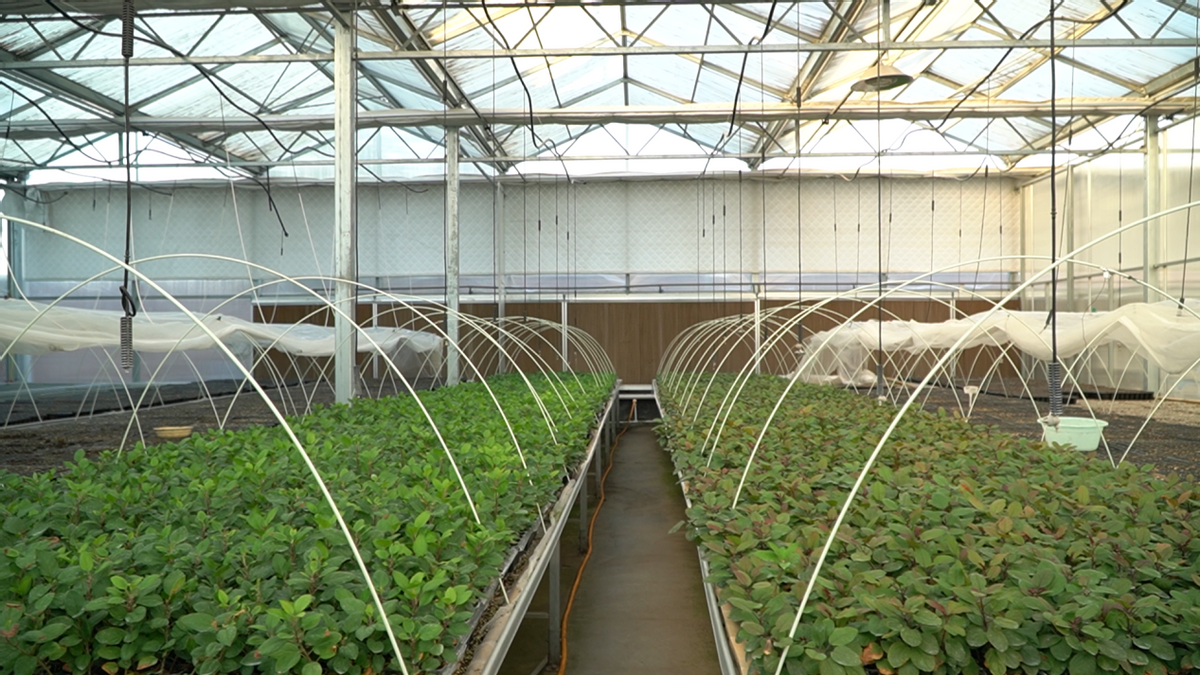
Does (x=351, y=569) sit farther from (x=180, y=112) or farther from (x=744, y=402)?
(x=180, y=112)

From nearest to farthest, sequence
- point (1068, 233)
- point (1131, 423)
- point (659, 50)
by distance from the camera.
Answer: point (659, 50) → point (1131, 423) → point (1068, 233)

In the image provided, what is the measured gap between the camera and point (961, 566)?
2.35 metres

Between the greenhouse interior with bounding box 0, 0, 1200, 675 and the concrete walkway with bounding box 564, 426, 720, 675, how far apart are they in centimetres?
4

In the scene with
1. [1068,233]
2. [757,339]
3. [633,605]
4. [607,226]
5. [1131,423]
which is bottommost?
[633,605]

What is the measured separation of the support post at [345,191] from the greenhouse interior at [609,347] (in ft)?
0.13

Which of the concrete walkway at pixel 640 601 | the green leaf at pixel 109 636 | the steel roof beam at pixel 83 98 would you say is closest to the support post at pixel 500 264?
the steel roof beam at pixel 83 98

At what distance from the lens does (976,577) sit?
2.24 metres

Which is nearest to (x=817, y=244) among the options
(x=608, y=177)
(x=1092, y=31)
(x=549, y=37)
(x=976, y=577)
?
(x=608, y=177)

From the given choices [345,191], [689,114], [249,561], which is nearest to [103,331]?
[345,191]

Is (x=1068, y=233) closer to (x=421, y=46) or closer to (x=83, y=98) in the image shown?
(x=421, y=46)

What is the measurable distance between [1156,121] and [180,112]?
50.2 feet

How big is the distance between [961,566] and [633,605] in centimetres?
378

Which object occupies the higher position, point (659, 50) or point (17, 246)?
point (659, 50)

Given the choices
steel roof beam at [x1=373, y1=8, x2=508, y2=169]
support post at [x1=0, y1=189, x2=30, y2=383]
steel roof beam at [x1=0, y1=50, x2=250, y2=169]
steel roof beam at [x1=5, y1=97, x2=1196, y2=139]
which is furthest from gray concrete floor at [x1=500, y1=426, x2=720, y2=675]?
support post at [x1=0, y1=189, x2=30, y2=383]
